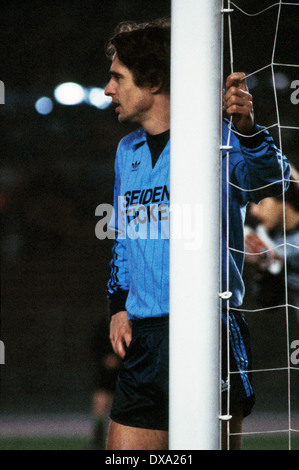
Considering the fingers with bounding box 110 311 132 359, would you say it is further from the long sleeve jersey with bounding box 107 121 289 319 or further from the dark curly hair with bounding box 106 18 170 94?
the dark curly hair with bounding box 106 18 170 94

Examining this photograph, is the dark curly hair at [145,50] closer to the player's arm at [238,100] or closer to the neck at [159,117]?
the neck at [159,117]

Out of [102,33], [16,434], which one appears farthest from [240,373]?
[102,33]

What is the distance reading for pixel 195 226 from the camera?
3.24 feet

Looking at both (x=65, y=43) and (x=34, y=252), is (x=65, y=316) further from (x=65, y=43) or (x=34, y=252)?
(x=65, y=43)

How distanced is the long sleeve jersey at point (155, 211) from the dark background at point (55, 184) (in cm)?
357

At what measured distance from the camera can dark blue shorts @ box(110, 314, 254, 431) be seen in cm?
124

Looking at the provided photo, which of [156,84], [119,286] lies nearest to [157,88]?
[156,84]

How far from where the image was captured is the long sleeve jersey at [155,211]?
1.21 m

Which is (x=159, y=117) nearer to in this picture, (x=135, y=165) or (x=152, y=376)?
(x=135, y=165)

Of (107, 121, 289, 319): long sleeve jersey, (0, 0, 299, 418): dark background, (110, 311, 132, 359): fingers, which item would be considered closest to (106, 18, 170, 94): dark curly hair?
(107, 121, 289, 319): long sleeve jersey

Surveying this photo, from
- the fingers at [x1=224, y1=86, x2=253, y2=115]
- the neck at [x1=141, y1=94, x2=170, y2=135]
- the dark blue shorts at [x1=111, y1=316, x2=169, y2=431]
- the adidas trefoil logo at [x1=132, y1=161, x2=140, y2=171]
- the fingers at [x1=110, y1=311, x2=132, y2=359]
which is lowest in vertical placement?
the dark blue shorts at [x1=111, y1=316, x2=169, y2=431]

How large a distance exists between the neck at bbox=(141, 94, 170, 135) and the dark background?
3.57 meters

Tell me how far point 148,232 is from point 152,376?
0.32m
